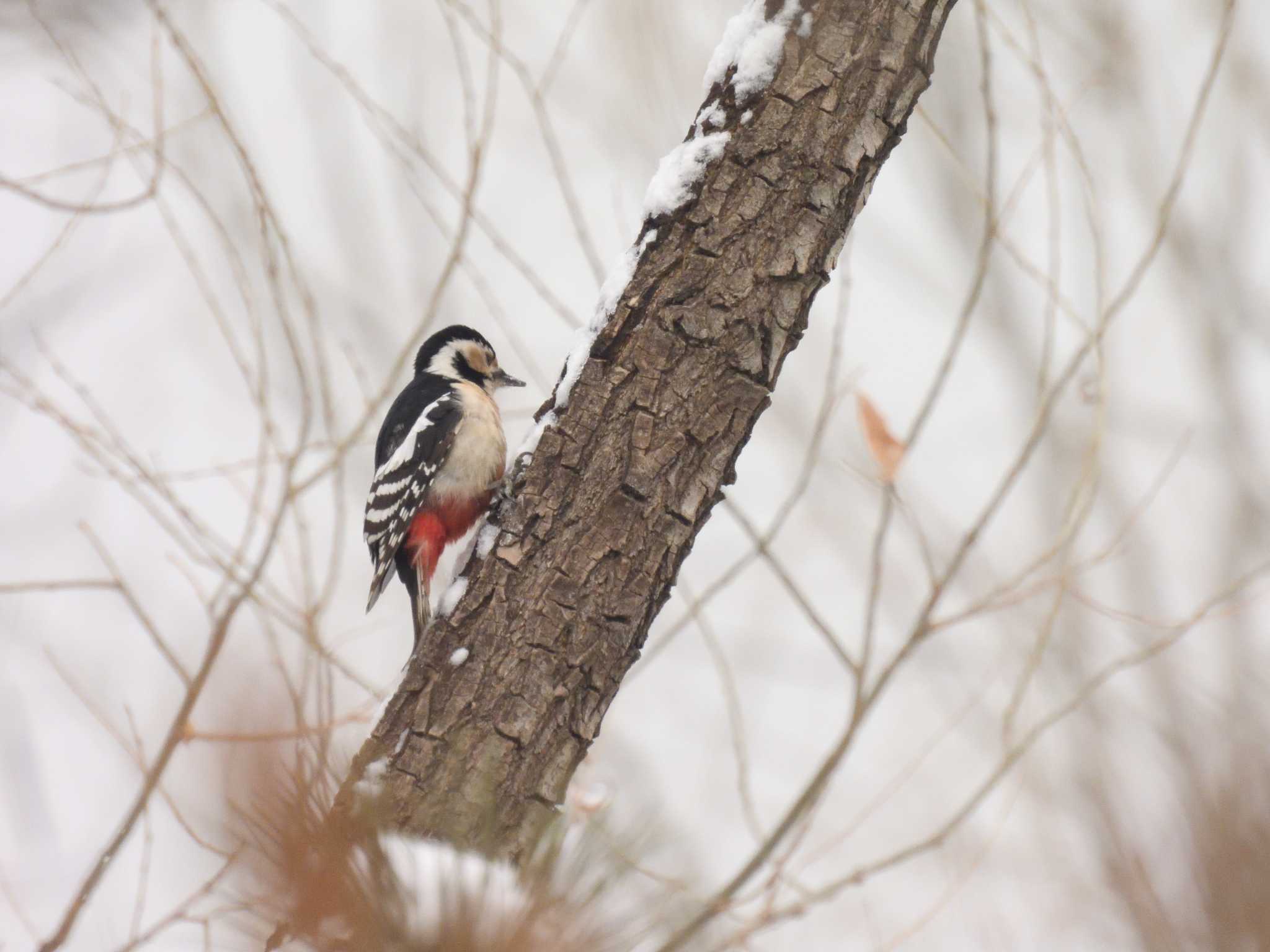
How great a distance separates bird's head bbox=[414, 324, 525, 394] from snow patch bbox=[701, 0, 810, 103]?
9.03 feet

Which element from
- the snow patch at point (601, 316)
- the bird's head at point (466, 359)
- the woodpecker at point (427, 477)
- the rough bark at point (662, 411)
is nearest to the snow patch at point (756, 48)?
the rough bark at point (662, 411)

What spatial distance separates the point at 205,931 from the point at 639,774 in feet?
12.1

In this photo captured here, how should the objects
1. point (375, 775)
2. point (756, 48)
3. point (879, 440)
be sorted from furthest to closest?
point (879, 440) < point (756, 48) < point (375, 775)

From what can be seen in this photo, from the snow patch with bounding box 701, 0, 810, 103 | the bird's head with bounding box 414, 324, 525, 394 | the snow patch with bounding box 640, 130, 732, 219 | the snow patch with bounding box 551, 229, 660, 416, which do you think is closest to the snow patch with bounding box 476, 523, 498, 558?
the snow patch with bounding box 551, 229, 660, 416

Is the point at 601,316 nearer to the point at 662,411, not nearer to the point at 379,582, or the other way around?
the point at 662,411

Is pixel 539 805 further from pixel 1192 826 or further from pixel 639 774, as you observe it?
pixel 639 774

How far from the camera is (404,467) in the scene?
14.8 feet

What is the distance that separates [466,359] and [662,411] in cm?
292

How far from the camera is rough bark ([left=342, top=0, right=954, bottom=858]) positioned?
7.65 ft

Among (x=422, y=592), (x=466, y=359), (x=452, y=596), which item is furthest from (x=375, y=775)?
(x=466, y=359)

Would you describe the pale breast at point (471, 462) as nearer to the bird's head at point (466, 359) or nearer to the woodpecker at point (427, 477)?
the woodpecker at point (427, 477)

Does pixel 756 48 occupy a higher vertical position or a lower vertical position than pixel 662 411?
higher

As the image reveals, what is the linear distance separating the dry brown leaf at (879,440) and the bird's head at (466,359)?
7.55 ft

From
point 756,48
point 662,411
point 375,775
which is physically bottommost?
point 375,775
